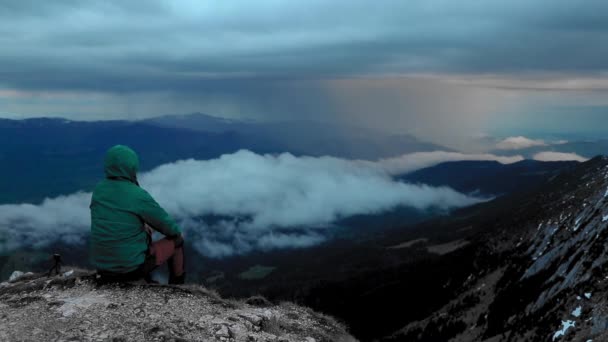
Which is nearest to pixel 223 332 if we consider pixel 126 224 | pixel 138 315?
pixel 138 315

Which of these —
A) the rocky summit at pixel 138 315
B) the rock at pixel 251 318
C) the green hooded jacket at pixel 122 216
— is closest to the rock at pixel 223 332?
the rocky summit at pixel 138 315

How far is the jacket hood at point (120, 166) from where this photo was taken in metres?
13.8

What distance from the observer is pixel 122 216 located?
13461mm

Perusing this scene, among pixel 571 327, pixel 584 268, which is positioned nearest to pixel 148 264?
pixel 571 327

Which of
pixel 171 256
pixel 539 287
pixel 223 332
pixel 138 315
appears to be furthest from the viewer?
pixel 539 287

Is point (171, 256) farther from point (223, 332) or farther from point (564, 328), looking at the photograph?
point (564, 328)

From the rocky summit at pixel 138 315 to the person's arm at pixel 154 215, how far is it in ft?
7.25

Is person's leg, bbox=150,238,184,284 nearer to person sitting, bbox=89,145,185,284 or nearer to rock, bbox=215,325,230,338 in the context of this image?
person sitting, bbox=89,145,185,284

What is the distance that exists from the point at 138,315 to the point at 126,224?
266 centimetres

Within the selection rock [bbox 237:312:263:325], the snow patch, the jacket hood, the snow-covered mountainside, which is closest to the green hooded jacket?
the jacket hood

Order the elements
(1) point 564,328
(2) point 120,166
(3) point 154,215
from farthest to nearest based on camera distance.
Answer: (1) point 564,328, (2) point 120,166, (3) point 154,215

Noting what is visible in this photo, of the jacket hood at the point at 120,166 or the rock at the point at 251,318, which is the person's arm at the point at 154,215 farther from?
the rock at the point at 251,318

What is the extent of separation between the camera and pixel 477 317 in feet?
449

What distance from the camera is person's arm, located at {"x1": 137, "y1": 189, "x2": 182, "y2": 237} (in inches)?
532
